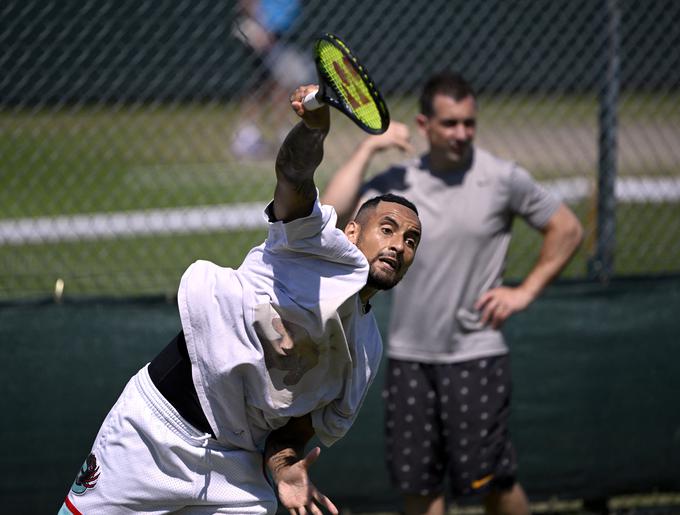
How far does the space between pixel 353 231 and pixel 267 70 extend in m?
4.91

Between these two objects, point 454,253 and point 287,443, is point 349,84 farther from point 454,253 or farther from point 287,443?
point 454,253

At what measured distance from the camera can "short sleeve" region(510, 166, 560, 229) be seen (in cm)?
450

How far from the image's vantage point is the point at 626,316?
502cm

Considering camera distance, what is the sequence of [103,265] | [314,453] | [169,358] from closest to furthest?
[314,453], [169,358], [103,265]

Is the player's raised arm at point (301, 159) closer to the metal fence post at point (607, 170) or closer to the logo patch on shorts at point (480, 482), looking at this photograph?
the logo patch on shorts at point (480, 482)

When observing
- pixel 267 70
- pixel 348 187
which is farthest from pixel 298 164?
pixel 267 70

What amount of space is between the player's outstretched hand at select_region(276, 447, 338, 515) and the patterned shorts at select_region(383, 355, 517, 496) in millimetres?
1586

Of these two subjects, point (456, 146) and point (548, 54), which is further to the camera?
point (548, 54)

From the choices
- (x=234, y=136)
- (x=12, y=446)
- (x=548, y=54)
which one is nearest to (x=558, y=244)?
(x=12, y=446)

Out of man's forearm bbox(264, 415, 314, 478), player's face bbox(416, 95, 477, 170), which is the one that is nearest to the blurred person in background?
player's face bbox(416, 95, 477, 170)

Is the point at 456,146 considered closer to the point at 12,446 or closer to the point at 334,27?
the point at 12,446

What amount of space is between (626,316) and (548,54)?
633 centimetres

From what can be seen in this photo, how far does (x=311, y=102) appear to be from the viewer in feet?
7.91

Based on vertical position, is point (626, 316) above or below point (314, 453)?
below
